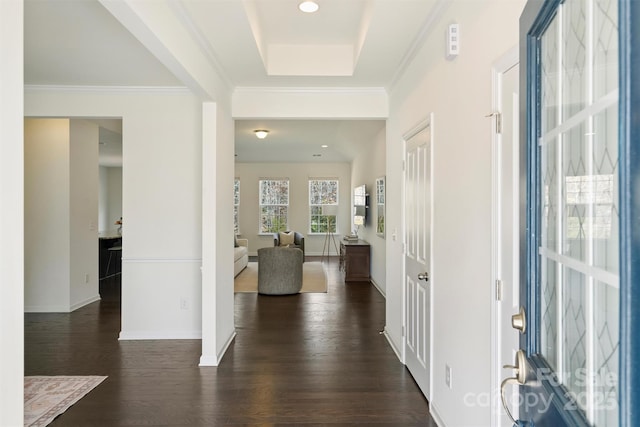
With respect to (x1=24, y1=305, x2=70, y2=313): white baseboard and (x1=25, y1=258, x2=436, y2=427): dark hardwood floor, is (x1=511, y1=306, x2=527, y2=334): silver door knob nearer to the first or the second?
(x1=25, y1=258, x2=436, y2=427): dark hardwood floor

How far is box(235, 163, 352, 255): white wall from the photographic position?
11.2 m

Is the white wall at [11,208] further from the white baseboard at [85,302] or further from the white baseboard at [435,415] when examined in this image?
the white baseboard at [85,302]

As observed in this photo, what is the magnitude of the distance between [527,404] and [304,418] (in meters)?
1.83

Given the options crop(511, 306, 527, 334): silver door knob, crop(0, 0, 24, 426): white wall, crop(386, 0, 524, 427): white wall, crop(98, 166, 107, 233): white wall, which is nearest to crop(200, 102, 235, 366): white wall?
crop(386, 0, 524, 427): white wall

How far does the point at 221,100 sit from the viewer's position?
357cm

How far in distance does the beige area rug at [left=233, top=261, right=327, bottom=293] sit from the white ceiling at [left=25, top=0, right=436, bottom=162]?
12.1 feet

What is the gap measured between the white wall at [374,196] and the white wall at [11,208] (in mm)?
5158

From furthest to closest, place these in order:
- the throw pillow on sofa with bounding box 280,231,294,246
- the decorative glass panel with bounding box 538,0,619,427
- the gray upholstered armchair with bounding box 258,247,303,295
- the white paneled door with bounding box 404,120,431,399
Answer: the throw pillow on sofa with bounding box 280,231,294,246 < the gray upholstered armchair with bounding box 258,247,303,295 < the white paneled door with bounding box 404,120,431,399 < the decorative glass panel with bounding box 538,0,619,427

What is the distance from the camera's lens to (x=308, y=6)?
2791mm

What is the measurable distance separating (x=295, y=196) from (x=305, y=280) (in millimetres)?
A: 4358

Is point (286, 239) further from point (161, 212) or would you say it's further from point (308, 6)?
point (308, 6)

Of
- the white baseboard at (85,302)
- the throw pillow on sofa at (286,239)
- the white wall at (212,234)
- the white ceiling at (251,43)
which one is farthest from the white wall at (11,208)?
the throw pillow on sofa at (286,239)

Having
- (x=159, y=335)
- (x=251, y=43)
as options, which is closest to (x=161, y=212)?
(x=159, y=335)

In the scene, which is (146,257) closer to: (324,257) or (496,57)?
(496,57)
